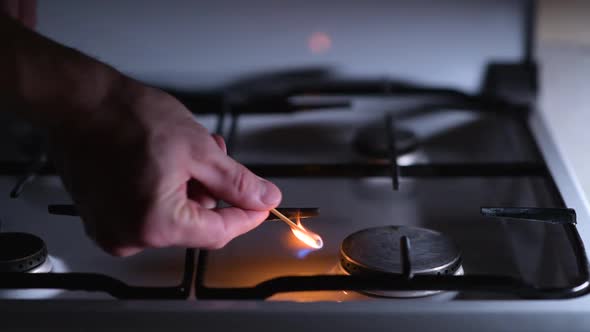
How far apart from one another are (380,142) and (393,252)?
0.26 metres

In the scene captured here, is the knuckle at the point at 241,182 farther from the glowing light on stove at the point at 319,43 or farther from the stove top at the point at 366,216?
the glowing light on stove at the point at 319,43

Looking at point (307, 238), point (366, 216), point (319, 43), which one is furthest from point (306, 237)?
point (319, 43)

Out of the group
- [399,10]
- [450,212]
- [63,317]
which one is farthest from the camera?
[399,10]

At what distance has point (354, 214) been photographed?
69 cm

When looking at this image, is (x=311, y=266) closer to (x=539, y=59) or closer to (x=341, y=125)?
(x=341, y=125)

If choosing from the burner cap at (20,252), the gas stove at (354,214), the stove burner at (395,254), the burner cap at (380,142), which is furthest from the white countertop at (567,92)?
the burner cap at (20,252)

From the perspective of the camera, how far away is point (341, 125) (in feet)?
2.94

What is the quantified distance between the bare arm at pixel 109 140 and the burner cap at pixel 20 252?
0.10 metres

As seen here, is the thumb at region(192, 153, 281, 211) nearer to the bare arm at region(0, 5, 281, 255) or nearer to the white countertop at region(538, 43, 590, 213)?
the bare arm at region(0, 5, 281, 255)

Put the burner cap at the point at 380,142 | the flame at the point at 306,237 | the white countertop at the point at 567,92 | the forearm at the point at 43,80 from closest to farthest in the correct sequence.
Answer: the forearm at the point at 43,80, the flame at the point at 306,237, the burner cap at the point at 380,142, the white countertop at the point at 567,92

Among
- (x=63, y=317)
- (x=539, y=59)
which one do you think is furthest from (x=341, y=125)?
(x=63, y=317)

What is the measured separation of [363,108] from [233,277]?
36cm

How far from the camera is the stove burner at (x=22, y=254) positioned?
0.54 metres

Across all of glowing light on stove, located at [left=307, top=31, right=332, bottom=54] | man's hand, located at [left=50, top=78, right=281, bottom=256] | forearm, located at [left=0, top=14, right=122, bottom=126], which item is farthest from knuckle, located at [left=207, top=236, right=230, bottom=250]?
glowing light on stove, located at [left=307, top=31, right=332, bottom=54]
